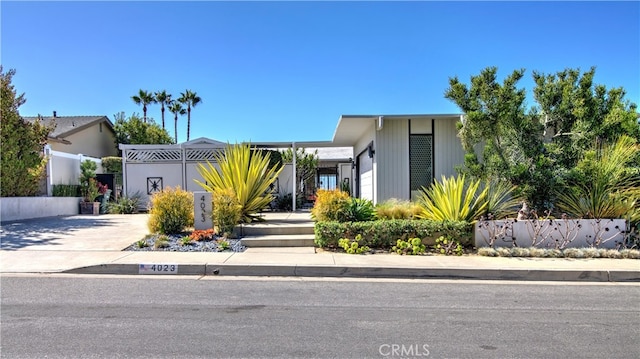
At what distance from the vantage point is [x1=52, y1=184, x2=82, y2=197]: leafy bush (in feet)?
52.5

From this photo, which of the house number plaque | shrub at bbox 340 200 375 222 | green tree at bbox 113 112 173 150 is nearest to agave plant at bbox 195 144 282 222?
the house number plaque

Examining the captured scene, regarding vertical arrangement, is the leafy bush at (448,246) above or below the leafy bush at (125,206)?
below

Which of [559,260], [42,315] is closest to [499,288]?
[559,260]

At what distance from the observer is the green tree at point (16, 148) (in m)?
13.5

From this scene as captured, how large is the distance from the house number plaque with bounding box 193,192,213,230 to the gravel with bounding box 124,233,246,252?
2.06 ft

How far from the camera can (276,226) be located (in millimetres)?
10070

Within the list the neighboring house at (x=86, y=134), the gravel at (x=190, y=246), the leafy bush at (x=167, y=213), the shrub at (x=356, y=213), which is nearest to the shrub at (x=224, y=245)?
the gravel at (x=190, y=246)

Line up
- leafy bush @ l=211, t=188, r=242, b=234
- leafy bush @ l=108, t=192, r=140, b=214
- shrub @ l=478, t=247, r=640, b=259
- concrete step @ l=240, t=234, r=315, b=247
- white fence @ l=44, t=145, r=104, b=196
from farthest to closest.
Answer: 1. leafy bush @ l=108, t=192, r=140, b=214
2. white fence @ l=44, t=145, r=104, b=196
3. leafy bush @ l=211, t=188, r=242, b=234
4. concrete step @ l=240, t=234, r=315, b=247
5. shrub @ l=478, t=247, r=640, b=259

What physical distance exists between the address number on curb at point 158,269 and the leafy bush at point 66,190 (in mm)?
11377

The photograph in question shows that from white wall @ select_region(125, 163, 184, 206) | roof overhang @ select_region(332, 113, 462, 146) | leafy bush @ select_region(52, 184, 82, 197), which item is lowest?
leafy bush @ select_region(52, 184, 82, 197)

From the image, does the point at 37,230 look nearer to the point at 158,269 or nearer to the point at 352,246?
the point at 158,269

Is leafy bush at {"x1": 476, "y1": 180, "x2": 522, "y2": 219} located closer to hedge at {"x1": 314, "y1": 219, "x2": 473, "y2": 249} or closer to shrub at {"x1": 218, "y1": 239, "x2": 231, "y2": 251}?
hedge at {"x1": 314, "y1": 219, "x2": 473, "y2": 249}

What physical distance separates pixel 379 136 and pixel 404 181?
1.55 metres

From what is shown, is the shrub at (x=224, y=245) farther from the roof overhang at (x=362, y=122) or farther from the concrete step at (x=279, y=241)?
the roof overhang at (x=362, y=122)
